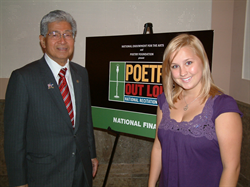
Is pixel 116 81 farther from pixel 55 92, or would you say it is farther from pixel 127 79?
pixel 55 92

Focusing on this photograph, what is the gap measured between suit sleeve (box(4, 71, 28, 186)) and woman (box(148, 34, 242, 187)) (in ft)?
3.33

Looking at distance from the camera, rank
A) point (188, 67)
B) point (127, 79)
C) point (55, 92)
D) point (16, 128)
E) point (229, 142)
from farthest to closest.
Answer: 1. point (127, 79)
2. point (55, 92)
3. point (16, 128)
4. point (188, 67)
5. point (229, 142)

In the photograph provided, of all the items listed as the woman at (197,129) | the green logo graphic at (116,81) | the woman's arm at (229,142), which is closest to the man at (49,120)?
the green logo graphic at (116,81)

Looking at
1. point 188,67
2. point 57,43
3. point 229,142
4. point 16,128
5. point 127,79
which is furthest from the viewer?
point 127,79

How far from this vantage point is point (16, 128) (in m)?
1.53

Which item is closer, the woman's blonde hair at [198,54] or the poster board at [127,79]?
the woman's blonde hair at [198,54]

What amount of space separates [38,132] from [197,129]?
3.83ft

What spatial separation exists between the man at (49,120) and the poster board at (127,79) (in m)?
0.55

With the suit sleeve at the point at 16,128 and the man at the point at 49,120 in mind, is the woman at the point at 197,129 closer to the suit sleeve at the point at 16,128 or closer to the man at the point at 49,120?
the man at the point at 49,120

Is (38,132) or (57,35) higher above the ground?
(57,35)

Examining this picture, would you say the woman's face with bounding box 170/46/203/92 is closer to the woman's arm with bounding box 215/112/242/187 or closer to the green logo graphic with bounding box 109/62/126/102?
the woman's arm with bounding box 215/112/242/187

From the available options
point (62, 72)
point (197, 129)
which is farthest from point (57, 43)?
point (197, 129)

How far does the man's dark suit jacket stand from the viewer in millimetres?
1538

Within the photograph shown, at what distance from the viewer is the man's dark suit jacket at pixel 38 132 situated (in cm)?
154
